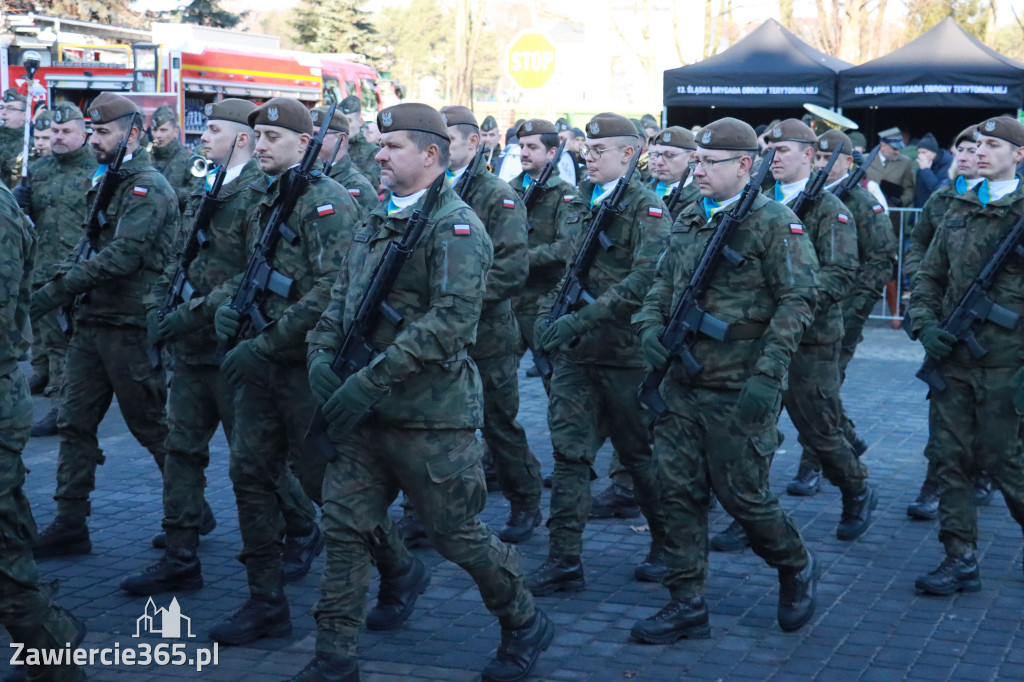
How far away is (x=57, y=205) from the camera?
372 inches

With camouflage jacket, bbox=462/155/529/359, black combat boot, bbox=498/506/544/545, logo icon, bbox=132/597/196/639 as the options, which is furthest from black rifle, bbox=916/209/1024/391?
logo icon, bbox=132/597/196/639

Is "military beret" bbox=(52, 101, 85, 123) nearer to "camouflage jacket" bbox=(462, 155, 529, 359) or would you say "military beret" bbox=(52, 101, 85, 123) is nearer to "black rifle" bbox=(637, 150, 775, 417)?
"camouflage jacket" bbox=(462, 155, 529, 359)

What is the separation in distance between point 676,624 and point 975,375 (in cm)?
192

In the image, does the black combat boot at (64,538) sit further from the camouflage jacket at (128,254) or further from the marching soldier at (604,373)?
the marching soldier at (604,373)

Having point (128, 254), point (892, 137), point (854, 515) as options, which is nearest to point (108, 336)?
point (128, 254)

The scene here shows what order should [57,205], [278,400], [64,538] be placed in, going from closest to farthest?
[278,400] → [64,538] → [57,205]

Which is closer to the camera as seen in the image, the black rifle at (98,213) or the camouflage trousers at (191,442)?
the camouflage trousers at (191,442)

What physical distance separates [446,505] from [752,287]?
1.65 metres

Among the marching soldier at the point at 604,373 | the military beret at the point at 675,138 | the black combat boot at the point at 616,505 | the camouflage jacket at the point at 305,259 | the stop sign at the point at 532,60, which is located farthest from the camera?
the stop sign at the point at 532,60

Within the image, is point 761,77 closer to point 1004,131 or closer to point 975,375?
point 1004,131

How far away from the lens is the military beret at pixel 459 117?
24.2 feet

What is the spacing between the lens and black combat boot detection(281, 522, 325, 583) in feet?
20.4

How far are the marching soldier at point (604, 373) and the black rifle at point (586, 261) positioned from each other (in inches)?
1.5

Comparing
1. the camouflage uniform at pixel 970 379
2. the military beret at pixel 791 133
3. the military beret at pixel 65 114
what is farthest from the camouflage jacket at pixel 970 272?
the military beret at pixel 65 114
